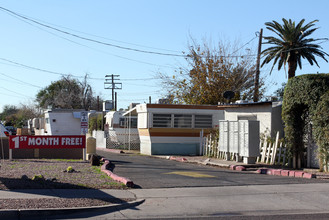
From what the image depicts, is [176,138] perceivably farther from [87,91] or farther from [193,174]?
[87,91]

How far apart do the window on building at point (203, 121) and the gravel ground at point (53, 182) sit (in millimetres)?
10887

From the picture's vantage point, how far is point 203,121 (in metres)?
27.0

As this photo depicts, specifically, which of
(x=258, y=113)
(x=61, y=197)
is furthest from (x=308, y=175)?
(x=61, y=197)

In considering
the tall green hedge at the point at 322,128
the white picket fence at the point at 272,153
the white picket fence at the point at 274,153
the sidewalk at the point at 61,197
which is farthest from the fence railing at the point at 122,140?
the sidewalk at the point at 61,197

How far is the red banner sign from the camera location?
19.7 meters

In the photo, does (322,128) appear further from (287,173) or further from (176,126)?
(176,126)

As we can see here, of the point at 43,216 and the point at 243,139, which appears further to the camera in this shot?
the point at 243,139

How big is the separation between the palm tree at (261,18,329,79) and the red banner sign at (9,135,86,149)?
1830 cm

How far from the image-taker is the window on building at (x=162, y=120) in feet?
86.5

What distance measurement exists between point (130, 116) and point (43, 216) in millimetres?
23531

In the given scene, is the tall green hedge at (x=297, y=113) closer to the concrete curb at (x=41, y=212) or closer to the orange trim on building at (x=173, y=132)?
the concrete curb at (x=41, y=212)

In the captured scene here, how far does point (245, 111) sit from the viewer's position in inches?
876

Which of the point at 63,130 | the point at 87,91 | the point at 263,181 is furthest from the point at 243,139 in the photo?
the point at 87,91

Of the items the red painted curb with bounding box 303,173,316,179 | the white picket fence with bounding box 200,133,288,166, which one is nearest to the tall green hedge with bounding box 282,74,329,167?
the white picket fence with bounding box 200,133,288,166
